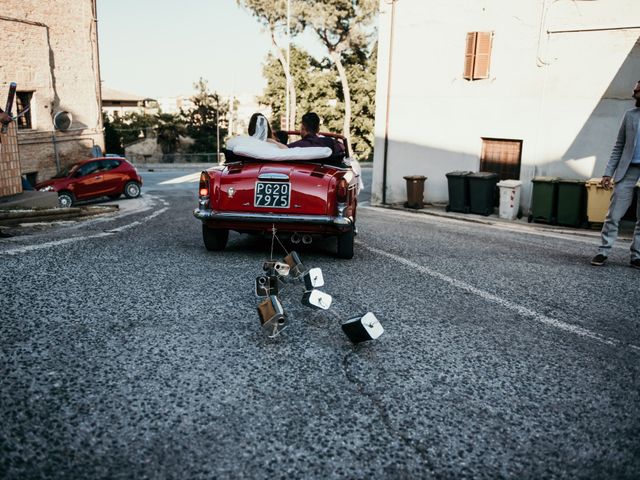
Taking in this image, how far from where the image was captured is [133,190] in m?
21.5

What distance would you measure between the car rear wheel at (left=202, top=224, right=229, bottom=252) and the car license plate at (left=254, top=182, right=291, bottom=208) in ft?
2.41

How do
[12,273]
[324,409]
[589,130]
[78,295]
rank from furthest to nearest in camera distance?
[589,130] < [12,273] < [78,295] < [324,409]

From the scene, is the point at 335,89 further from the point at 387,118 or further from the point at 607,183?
the point at 607,183

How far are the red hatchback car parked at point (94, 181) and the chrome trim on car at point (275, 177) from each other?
14.0 meters

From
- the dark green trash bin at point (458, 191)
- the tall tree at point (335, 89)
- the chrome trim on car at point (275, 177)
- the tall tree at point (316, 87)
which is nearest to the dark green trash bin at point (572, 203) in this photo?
the dark green trash bin at point (458, 191)

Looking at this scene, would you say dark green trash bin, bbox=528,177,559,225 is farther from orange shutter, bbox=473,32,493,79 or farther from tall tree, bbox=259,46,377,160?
tall tree, bbox=259,46,377,160

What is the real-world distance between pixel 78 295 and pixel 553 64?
14.5 meters

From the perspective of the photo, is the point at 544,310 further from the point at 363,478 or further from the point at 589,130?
the point at 589,130

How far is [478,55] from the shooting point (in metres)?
16.6

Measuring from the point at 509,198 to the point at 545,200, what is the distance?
3.98 feet

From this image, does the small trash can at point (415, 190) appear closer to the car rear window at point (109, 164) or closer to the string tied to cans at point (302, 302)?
the car rear window at point (109, 164)

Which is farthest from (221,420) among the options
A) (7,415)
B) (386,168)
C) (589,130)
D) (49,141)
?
(49,141)

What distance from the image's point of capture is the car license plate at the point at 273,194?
5.83 metres

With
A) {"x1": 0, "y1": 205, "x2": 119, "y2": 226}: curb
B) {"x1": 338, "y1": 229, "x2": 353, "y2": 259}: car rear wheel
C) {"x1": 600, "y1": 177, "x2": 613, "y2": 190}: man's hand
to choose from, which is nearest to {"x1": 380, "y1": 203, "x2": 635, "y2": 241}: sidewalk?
{"x1": 600, "y1": 177, "x2": 613, "y2": 190}: man's hand
